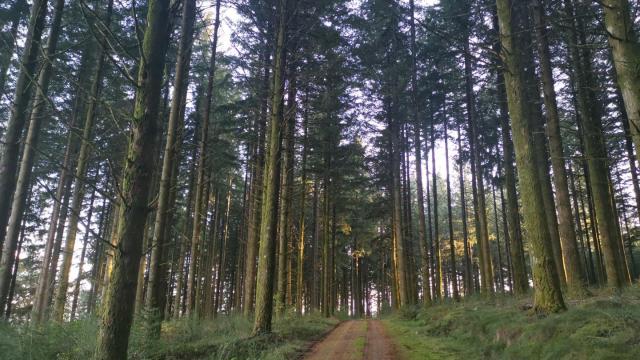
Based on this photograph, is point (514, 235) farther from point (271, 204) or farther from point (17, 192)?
point (17, 192)

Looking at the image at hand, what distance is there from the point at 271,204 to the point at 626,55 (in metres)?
7.90

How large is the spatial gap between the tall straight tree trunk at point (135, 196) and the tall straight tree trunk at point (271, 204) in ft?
23.4

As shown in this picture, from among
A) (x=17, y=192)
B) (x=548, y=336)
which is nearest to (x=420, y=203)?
(x=548, y=336)

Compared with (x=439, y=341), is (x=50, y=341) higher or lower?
higher

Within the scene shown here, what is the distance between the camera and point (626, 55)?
5.45m

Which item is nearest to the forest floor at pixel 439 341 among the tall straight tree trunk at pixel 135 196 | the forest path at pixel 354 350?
the forest path at pixel 354 350

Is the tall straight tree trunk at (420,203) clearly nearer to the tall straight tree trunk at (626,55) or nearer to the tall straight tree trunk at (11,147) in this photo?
the tall straight tree trunk at (626,55)

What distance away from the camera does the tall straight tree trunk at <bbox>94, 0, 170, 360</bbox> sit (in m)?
2.99

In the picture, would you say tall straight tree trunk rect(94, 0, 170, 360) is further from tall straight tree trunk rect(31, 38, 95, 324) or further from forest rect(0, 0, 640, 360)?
tall straight tree trunk rect(31, 38, 95, 324)

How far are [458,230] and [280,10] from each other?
40.0 m

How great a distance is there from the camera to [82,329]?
22.4 feet

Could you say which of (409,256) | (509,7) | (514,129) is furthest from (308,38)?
(409,256)

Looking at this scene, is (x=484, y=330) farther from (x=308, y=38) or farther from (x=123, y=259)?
(x=308, y=38)

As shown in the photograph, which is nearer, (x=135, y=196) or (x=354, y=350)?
(x=135, y=196)
